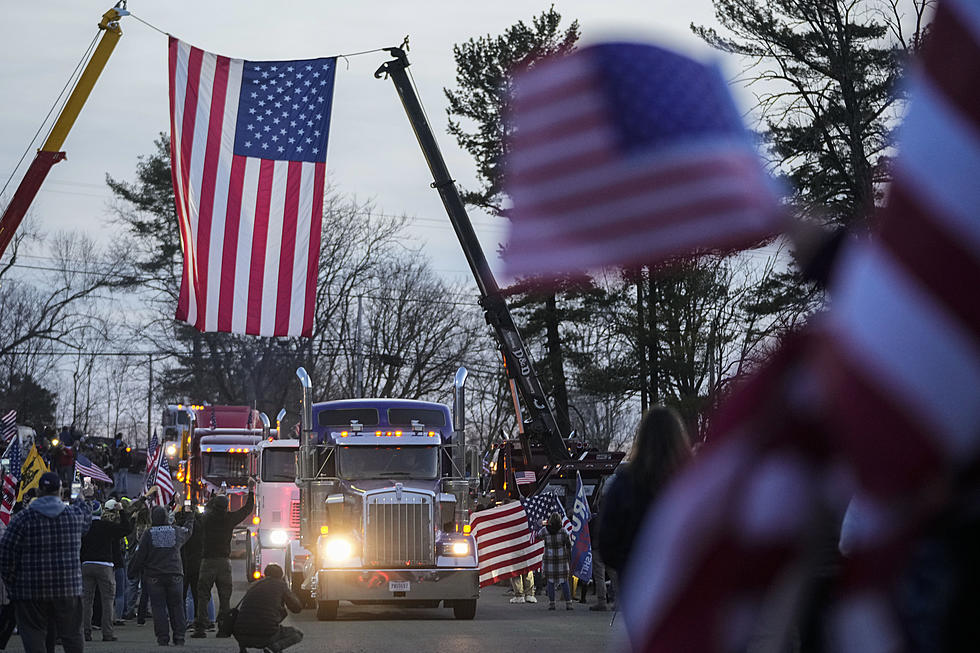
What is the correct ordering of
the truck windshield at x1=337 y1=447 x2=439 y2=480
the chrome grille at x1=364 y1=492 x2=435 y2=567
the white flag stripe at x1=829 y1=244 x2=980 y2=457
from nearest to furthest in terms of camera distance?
the white flag stripe at x1=829 y1=244 x2=980 y2=457, the chrome grille at x1=364 y1=492 x2=435 y2=567, the truck windshield at x1=337 y1=447 x2=439 y2=480

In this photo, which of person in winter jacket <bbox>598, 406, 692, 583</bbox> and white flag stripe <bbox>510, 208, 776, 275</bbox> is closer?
white flag stripe <bbox>510, 208, 776, 275</bbox>

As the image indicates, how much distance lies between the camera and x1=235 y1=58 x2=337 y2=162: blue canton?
18.2m

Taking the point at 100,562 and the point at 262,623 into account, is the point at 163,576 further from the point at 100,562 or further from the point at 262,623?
the point at 262,623

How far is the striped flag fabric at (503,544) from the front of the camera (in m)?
23.9

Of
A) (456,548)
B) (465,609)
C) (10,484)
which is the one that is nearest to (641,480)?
(456,548)

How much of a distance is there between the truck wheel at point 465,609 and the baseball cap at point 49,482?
11205mm

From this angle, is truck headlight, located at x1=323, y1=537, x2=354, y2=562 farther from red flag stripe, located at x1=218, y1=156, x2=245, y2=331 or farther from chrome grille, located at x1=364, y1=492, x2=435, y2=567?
red flag stripe, located at x1=218, y1=156, x2=245, y2=331

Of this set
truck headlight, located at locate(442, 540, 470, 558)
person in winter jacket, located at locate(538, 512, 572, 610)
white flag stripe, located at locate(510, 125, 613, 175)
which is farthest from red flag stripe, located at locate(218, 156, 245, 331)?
white flag stripe, located at locate(510, 125, 613, 175)

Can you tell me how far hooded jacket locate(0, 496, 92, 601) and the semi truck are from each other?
9.64 meters

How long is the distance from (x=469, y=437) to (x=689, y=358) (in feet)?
→ 127

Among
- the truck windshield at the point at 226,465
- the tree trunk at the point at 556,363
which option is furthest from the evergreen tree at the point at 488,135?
the truck windshield at the point at 226,465

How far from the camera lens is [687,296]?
37031 millimetres

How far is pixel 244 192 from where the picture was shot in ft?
58.2

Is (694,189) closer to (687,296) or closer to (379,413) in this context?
(379,413)
